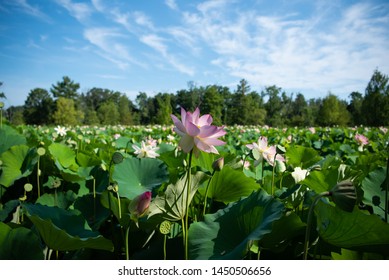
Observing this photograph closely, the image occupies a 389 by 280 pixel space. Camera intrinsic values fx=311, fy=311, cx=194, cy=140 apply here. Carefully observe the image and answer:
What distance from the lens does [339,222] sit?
1.65ft

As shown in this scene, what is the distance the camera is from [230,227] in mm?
594

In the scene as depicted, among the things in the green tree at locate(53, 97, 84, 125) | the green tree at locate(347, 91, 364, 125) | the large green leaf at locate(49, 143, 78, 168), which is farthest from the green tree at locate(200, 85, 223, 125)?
the green tree at locate(53, 97, 84, 125)

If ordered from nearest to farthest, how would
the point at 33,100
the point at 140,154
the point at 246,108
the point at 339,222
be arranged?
the point at 339,222, the point at 140,154, the point at 246,108, the point at 33,100

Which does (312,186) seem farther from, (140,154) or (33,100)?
(33,100)

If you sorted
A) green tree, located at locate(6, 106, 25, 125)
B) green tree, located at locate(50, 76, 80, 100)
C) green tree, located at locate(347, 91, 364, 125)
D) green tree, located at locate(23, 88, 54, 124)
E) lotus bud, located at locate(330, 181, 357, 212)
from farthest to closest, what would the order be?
green tree, located at locate(50, 76, 80, 100) < green tree, located at locate(23, 88, 54, 124) < green tree, located at locate(347, 91, 364, 125) < green tree, located at locate(6, 106, 25, 125) < lotus bud, located at locate(330, 181, 357, 212)

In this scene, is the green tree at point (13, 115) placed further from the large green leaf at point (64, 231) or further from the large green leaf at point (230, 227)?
the large green leaf at point (230, 227)

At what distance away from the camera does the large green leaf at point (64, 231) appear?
51 centimetres

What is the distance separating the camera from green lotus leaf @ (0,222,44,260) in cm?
52

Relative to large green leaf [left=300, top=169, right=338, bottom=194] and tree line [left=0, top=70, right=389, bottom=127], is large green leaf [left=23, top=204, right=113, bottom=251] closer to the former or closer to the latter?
large green leaf [left=300, top=169, right=338, bottom=194]

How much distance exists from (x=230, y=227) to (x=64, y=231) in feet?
0.97

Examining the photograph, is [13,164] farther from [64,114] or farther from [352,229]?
[64,114]

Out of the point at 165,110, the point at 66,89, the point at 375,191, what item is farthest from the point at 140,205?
the point at 66,89
